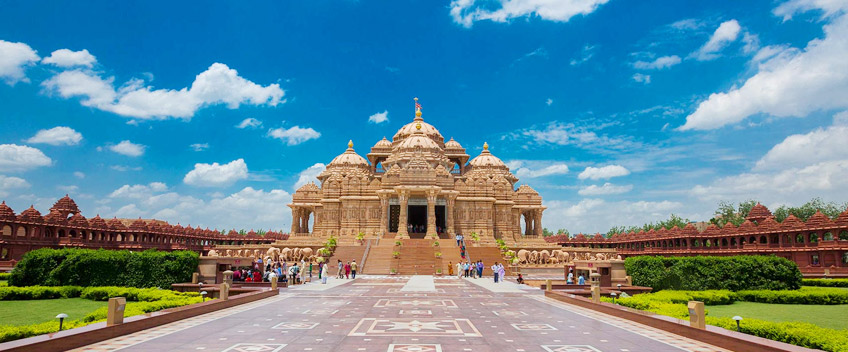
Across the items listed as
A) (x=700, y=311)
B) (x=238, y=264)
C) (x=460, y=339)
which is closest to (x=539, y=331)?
(x=460, y=339)

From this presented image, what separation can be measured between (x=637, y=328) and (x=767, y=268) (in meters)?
11.8

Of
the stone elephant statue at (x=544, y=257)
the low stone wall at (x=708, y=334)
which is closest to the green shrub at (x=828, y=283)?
the low stone wall at (x=708, y=334)

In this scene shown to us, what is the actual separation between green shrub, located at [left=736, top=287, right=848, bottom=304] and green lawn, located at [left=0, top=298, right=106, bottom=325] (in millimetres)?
22582

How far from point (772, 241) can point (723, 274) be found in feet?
107

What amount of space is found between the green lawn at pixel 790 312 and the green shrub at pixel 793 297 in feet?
1.34

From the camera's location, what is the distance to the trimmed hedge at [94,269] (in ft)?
70.0

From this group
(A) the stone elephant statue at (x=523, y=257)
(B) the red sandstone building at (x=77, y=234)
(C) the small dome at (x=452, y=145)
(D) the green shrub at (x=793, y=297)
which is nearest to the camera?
(D) the green shrub at (x=793, y=297)

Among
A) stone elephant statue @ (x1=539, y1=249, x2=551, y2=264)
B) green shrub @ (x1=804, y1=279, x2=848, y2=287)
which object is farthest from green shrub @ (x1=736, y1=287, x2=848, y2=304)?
stone elephant statue @ (x1=539, y1=249, x2=551, y2=264)

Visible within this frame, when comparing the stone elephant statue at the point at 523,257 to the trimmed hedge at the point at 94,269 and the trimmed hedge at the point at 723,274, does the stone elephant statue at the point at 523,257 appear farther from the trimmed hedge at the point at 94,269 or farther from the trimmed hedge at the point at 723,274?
the trimmed hedge at the point at 94,269

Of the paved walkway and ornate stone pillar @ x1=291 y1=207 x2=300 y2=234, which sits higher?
ornate stone pillar @ x1=291 y1=207 x2=300 y2=234

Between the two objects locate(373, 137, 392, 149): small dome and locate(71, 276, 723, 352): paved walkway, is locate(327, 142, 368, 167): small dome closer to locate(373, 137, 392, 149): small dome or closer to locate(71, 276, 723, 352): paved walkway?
locate(373, 137, 392, 149): small dome

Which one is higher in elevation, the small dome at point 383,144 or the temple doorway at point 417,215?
the small dome at point 383,144

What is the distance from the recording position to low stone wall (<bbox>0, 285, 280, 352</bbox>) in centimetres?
920

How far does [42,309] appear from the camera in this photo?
1664 cm
